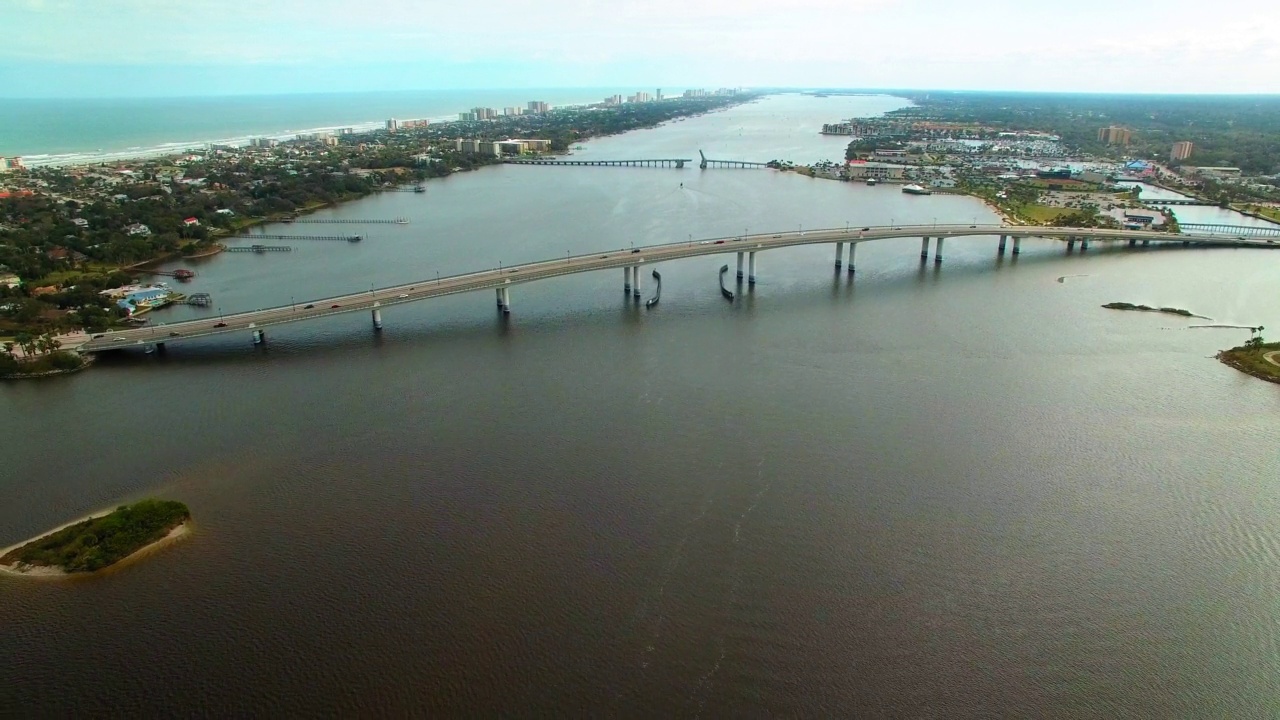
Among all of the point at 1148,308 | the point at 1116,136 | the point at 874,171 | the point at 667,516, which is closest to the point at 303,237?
the point at 667,516

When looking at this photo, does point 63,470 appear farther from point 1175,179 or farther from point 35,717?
point 1175,179

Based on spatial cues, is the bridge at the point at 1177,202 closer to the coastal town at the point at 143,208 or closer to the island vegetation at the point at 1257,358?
the island vegetation at the point at 1257,358

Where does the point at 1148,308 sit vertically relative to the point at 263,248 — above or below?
below

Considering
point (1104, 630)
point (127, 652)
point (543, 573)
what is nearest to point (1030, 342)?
point (1104, 630)

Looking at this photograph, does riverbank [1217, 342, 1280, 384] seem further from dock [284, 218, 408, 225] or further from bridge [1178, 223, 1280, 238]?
dock [284, 218, 408, 225]

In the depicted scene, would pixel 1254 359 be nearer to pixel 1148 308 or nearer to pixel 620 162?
pixel 1148 308

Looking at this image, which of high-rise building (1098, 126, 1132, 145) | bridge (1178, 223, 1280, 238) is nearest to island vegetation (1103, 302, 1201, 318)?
bridge (1178, 223, 1280, 238)

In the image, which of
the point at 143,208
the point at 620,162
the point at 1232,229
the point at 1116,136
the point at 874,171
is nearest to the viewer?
the point at 143,208

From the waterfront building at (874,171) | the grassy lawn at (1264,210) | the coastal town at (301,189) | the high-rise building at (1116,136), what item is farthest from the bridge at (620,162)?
the high-rise building at (1116,136)
